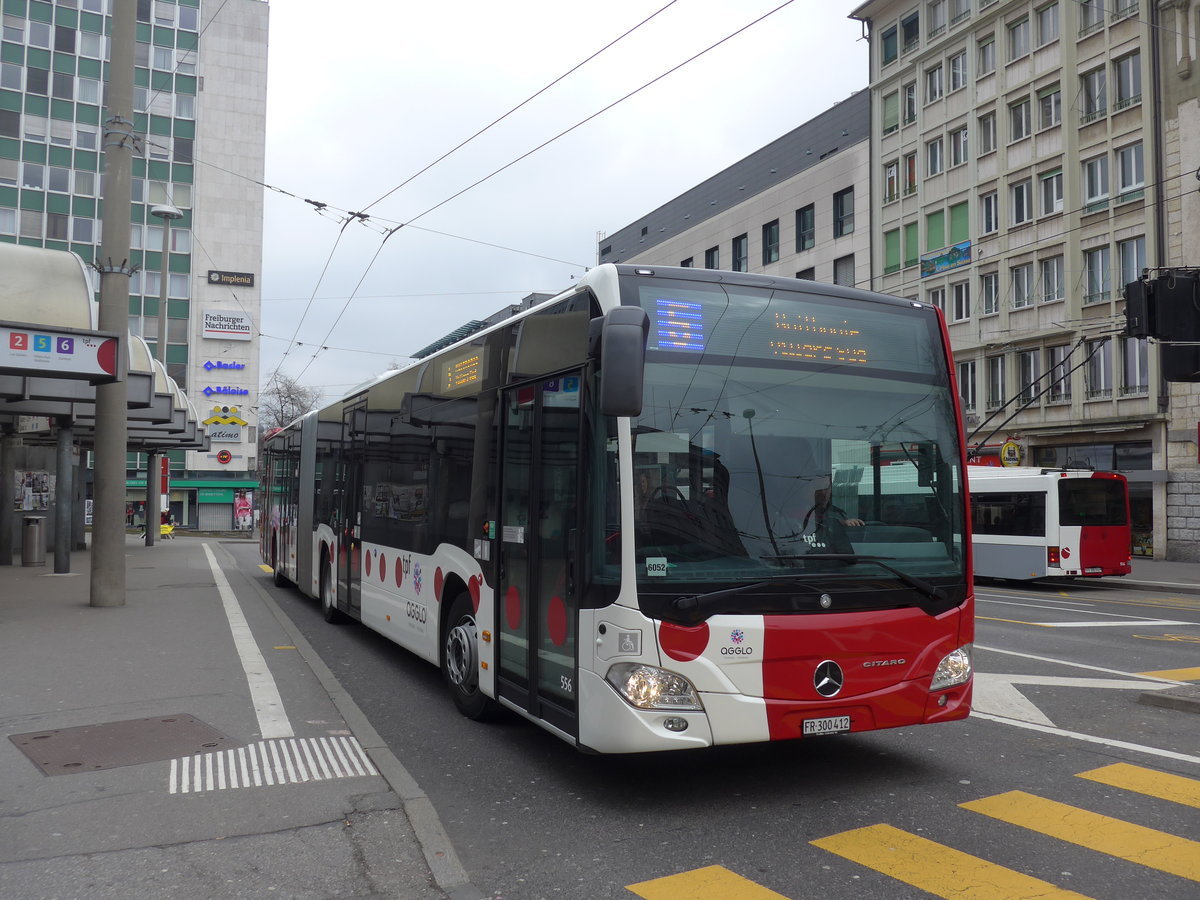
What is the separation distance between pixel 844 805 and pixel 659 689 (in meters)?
1.24

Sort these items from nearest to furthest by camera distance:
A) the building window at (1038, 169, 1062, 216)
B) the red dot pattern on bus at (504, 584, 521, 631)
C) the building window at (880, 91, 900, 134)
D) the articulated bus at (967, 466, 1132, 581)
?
1. the red dot pattern on bus at (504, 584, 521, 631)
2. the articulated bus at (967, 466, 1132, 581)
3. the building window at (1038, 169, 1062, 216)
4. the building window at (880, 91, 900, 134)

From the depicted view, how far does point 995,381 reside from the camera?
3591 cm

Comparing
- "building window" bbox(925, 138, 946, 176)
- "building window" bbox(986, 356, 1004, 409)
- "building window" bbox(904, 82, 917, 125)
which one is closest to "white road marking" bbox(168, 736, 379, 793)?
"building window" bbox(986, 356, 1004, 409)

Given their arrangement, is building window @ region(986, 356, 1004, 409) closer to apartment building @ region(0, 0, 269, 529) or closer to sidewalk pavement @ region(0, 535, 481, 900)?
sidewalk pavement @ region(0, 535, 481, 900)

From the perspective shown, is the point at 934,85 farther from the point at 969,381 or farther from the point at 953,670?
the point at 953,670

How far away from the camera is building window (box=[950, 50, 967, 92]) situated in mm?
37156

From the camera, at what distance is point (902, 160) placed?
39.8 m

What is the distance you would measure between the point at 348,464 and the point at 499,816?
7.53m

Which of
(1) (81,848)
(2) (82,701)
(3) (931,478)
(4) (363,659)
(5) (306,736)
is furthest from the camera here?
(4) (363,659)

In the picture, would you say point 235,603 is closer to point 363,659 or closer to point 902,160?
point 363,659

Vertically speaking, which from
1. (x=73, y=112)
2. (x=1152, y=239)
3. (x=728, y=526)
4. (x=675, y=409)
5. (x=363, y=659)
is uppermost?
(x=73, y=112)

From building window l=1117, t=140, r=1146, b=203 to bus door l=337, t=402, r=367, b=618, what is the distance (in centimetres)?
2691

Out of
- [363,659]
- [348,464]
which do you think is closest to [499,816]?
[363,659]

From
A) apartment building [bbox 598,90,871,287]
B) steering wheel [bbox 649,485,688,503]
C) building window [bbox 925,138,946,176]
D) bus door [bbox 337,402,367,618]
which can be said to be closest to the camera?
steering wheel [bbox 649,485,688,503]
